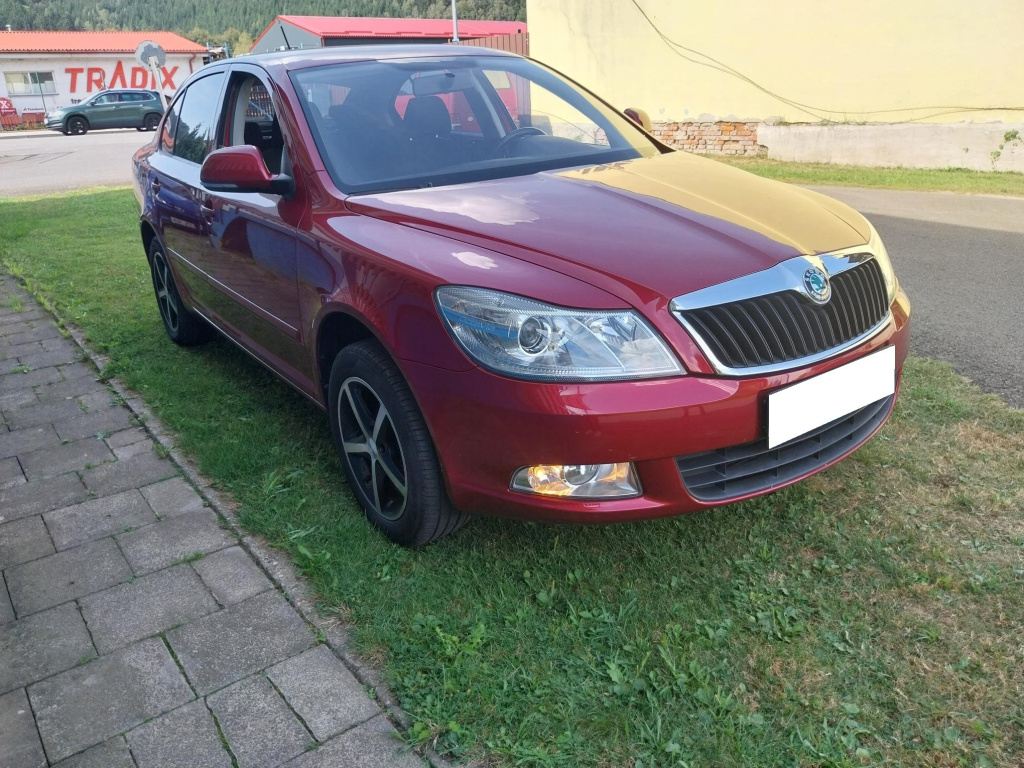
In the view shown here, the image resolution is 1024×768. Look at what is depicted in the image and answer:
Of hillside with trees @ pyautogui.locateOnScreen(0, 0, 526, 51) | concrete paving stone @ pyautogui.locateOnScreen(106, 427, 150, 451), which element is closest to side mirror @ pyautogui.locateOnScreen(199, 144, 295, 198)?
concrete paving stone @ pyautogui.locateOnScreen(106, 427, 150, 451)

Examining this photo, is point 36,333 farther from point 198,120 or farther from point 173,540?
point 173,540

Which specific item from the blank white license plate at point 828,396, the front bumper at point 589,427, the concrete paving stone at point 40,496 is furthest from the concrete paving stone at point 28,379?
the blank white license plate at point 828,396

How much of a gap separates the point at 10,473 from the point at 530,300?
2706mm

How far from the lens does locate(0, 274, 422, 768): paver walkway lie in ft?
6.74

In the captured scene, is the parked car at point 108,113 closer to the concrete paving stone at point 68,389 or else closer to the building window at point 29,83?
the building window at point 29,83

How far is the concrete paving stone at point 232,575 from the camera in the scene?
104 inches

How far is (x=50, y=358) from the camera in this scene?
5.05 meters

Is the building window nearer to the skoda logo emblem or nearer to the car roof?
the car roof

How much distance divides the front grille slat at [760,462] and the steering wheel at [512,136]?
1593mm

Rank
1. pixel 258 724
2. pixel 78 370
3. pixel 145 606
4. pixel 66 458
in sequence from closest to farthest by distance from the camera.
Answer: pixel 258 724 < pixel 145 606 < pixel 66 458 < pixel 78 370

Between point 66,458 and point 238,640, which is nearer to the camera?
point 238,640

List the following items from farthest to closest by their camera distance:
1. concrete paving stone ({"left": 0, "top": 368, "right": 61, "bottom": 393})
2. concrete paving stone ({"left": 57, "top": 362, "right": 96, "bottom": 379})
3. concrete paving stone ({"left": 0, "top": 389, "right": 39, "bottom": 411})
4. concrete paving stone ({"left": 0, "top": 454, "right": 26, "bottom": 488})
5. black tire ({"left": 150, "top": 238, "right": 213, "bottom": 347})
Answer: black tire ({"left": 150, "top": 238, "right": 213, "bottom": 347}) → concrete paving stone ({"left": 57, "top": 362, "right": 96, "bottom": 379}) → concrete paving stone ({"left": 0, "top": 368, "right": 61, "bottom": 393}) → concrete paving stone ({"left": 0, "top": 389, "right": 39, "bottom": 411}) → concrete paving stone ({"left": 0, "top": 454, "right": 26, "bottom": 488})

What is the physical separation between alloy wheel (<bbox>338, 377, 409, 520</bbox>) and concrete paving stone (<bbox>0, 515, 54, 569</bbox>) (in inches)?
45.1

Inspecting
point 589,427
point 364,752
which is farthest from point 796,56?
point 364,752
